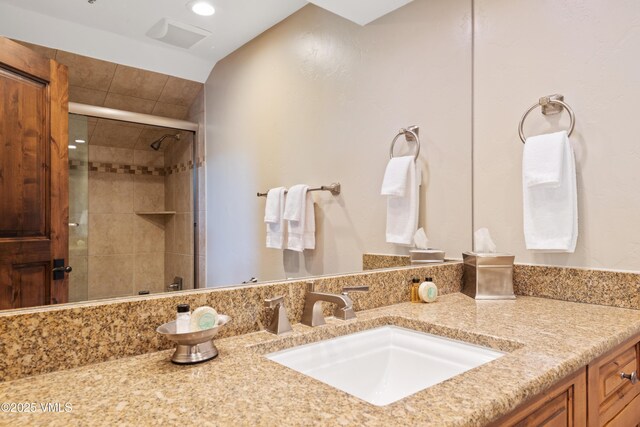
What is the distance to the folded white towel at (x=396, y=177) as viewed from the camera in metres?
1.55

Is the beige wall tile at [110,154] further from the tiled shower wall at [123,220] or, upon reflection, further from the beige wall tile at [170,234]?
the beige wall tile at [170,234]

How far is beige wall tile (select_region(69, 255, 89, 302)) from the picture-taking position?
0.74 m

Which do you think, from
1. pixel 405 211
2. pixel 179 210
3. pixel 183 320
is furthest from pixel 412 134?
pixel 183 320

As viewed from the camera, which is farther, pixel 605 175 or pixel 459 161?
pixel 459 161

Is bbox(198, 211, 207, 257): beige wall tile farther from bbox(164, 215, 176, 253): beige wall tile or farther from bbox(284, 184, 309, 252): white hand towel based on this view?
bbox(284, 184, 309, 252): white hand towel

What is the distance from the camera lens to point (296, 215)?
3.80 ft

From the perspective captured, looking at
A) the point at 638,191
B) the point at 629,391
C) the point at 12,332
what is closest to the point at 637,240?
the point at 638,191

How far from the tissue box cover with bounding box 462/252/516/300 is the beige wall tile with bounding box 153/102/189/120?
3.83 ft

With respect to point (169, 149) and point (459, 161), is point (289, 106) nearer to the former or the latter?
point (169, 149)

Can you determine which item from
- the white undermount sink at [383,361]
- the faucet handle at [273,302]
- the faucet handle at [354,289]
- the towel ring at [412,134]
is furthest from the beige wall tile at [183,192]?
the towel ring at [412,134]

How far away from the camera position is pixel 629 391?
1120 mm

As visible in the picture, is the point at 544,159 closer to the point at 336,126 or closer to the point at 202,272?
the point at 336,126

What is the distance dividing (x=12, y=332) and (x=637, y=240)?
5.57 ft

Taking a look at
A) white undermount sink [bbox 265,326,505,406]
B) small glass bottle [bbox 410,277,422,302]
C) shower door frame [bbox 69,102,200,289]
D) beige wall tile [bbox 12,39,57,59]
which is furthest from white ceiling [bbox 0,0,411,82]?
small glass bottle [bbox 410,277,422,302]
